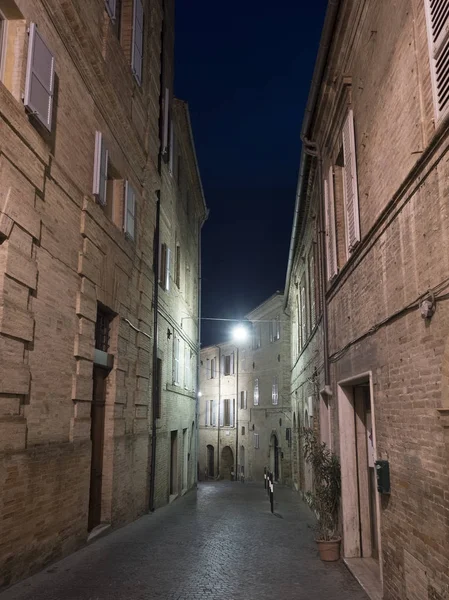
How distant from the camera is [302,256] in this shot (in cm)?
1625

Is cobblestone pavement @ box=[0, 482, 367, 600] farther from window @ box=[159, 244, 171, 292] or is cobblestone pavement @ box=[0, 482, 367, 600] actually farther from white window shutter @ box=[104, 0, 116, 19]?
white window shutter @ box=[104, 0, 116, 19]

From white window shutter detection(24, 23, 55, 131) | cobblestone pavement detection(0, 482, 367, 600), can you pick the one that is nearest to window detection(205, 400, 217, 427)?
cobblestone pavement detection(0, 482, 367, 600)

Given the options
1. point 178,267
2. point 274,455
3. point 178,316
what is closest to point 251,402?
point 274,455

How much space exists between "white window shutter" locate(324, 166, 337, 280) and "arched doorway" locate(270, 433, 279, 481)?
67.6 ft

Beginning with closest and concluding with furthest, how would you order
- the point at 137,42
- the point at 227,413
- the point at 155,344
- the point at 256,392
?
the point at 137,42
the point at 155,344
the point at 256,392
the point at 227,413

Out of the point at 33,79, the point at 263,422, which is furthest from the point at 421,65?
the point at 263,422

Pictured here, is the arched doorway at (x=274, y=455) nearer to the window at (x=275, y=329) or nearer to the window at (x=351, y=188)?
the window at (x=275, y=329)

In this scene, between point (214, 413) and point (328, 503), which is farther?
point (214, 413)

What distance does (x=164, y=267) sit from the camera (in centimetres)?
1482

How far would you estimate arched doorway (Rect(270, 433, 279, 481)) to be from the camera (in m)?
28.8

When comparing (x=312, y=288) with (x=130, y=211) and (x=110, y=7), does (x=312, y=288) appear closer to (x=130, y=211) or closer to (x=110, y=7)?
(x=130, y=211)

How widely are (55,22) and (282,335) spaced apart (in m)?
22.2

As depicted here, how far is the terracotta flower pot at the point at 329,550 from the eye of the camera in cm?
790

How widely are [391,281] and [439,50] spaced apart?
2243 mm
